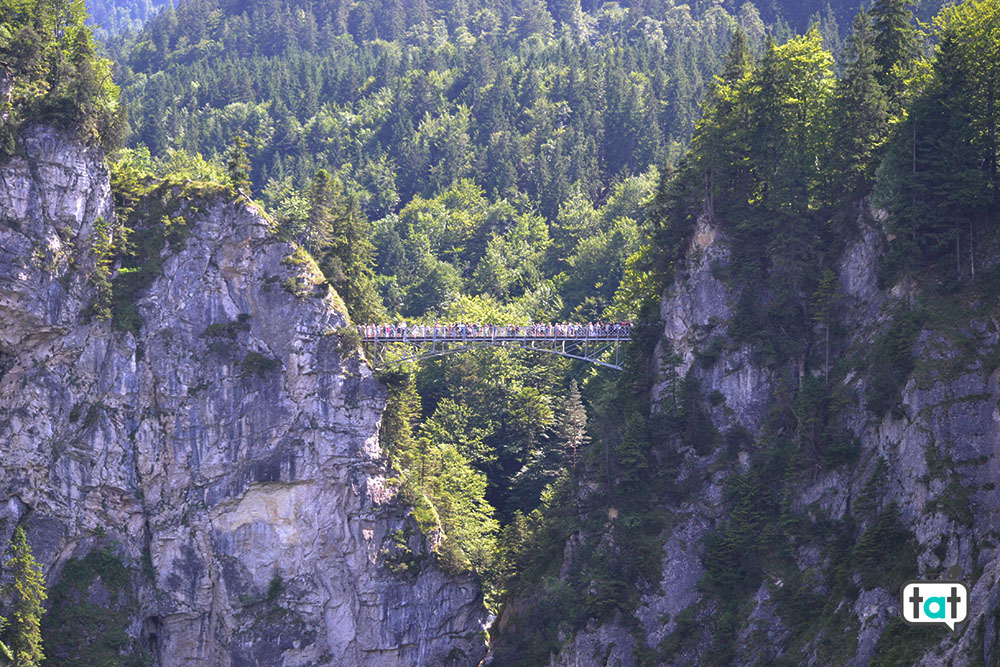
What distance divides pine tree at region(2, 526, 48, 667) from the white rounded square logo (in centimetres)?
4132

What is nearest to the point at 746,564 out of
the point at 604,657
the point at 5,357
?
the point at 604,657

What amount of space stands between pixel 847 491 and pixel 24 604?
1582 inches

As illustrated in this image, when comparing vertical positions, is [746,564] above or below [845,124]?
below

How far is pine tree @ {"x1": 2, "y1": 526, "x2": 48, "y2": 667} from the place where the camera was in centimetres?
6956

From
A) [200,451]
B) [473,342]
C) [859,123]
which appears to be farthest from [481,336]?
[859,123]

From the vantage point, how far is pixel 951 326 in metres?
63.3

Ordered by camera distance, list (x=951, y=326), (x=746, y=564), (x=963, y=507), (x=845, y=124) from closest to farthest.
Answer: (x=963, y=507)
(x=951, y=326)
(x=746, y=564)
(x=845, y=124)

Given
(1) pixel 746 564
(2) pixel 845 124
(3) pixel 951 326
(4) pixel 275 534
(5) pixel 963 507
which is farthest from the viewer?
(4) pixel 275 534

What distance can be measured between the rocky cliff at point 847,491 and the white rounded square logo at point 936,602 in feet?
1.51

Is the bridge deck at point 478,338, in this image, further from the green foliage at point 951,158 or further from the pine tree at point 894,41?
the pine tree at point 894,41

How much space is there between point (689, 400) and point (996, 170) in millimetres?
18863

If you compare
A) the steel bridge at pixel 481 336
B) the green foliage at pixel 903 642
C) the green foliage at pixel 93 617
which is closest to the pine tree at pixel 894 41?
the steel bridge at pixel 481 336

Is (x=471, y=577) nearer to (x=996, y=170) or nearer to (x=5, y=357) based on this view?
(x=5, y=357)

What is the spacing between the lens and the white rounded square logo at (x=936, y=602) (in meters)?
54.8
